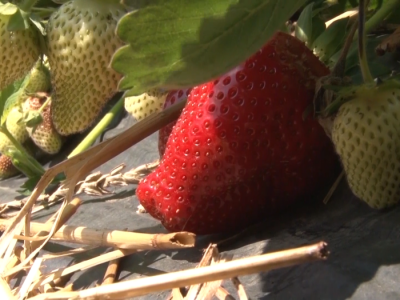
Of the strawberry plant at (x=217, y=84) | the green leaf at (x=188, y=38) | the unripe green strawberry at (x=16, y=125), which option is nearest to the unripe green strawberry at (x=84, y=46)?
the strawberry plant at (x=217, y=84)

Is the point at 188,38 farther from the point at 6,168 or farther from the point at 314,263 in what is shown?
the point at 6,168

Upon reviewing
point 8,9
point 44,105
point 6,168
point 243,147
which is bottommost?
point 6,168

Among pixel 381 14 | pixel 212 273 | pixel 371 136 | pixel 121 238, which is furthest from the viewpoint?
pixel 381 14

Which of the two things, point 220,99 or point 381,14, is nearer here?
point 220,99

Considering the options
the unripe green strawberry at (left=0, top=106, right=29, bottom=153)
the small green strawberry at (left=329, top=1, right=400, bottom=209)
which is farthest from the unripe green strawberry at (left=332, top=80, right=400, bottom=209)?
the unripe green strawberry at (left=0, top=106, right=29, bottom=153)

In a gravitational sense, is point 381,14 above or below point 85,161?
above

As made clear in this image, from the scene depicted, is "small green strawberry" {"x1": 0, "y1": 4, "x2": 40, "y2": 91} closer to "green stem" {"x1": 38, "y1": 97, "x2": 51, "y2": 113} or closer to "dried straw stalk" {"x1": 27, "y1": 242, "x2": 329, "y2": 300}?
"dried straw stalk" {"x1": 27, "y1": 242, "x2": 329, "y2": 300}

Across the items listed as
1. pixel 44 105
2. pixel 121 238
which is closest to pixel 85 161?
pixel 121 238
